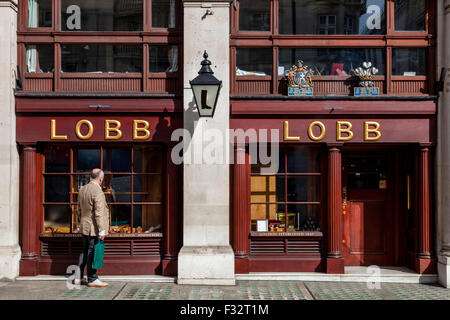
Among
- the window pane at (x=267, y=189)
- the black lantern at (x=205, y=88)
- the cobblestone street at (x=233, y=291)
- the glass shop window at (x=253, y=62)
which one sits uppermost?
the glass shop window at (x=253, y=62)

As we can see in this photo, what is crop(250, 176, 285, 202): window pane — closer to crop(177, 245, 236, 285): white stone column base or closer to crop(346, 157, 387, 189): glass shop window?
crop(177, 245, 236, 285): white stone column base

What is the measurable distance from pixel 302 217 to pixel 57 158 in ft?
15.9

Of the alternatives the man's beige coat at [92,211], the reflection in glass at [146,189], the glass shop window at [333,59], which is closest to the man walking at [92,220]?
the man's beige coat at [92,211]

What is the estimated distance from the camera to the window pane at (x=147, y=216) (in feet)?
32.5

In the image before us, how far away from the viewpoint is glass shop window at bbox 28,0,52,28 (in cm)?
992

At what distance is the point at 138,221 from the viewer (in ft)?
32.5

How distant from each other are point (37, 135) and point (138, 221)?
2474mm

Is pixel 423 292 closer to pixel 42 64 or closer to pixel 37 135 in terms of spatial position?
pixel 37 135

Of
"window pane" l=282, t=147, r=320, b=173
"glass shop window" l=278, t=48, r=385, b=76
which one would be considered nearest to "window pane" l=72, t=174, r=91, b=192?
"window pane" l=282, t=147, r=320, b=173

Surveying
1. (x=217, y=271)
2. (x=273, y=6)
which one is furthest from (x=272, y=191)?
(x=273, y=6)

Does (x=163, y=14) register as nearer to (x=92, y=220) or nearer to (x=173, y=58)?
(x=173, y=58)

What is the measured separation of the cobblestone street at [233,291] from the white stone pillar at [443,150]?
77 cm

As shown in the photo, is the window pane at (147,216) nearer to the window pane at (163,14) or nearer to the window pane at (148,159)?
the window pane at (148,159)

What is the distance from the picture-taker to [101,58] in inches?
392
